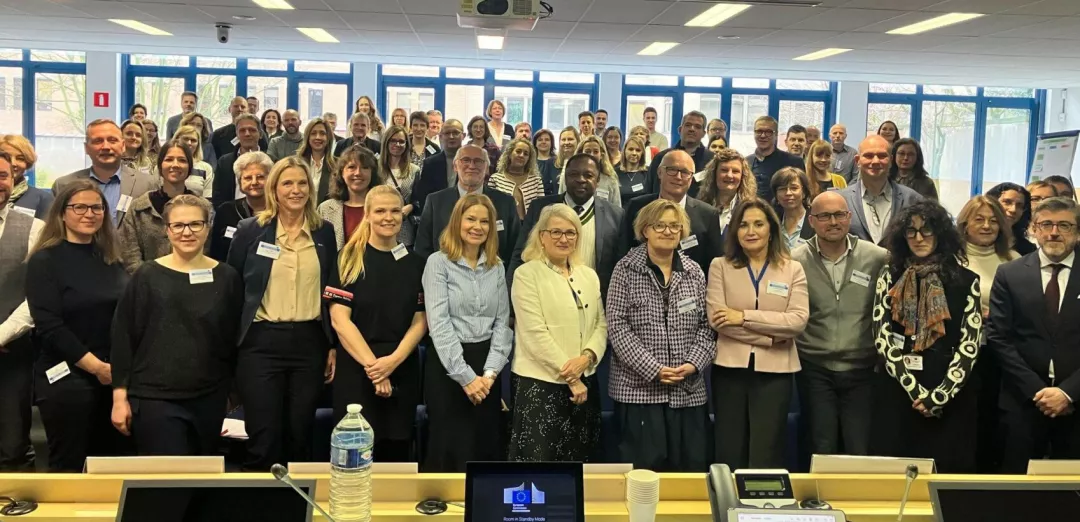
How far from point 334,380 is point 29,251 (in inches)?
56.3

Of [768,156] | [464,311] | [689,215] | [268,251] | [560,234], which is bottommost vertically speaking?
[464,311]

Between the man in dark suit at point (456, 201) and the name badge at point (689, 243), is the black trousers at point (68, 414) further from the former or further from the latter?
the name badge at point (689, 243)

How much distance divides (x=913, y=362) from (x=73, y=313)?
3.55 metres

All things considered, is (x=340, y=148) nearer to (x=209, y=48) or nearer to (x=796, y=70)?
(x=209, y=48)

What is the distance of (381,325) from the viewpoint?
3.29 m

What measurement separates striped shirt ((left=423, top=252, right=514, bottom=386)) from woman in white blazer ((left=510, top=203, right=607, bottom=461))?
79 mm

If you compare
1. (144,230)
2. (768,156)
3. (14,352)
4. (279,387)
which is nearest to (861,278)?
(279,387)

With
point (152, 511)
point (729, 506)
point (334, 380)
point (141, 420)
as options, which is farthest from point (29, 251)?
point (729, 506)

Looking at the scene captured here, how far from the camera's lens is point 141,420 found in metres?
2.99

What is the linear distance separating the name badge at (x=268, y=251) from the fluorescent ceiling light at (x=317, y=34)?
707 centimetres

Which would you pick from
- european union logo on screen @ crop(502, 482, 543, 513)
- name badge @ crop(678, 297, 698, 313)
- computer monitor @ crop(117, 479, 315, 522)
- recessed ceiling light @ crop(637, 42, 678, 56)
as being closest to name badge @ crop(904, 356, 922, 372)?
name badge @ crop(678, 297, 698, 313)

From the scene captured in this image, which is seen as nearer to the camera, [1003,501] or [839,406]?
[1003,501]

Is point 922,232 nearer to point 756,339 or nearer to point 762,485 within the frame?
point 756,339

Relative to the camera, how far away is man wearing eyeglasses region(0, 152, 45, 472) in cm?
326
